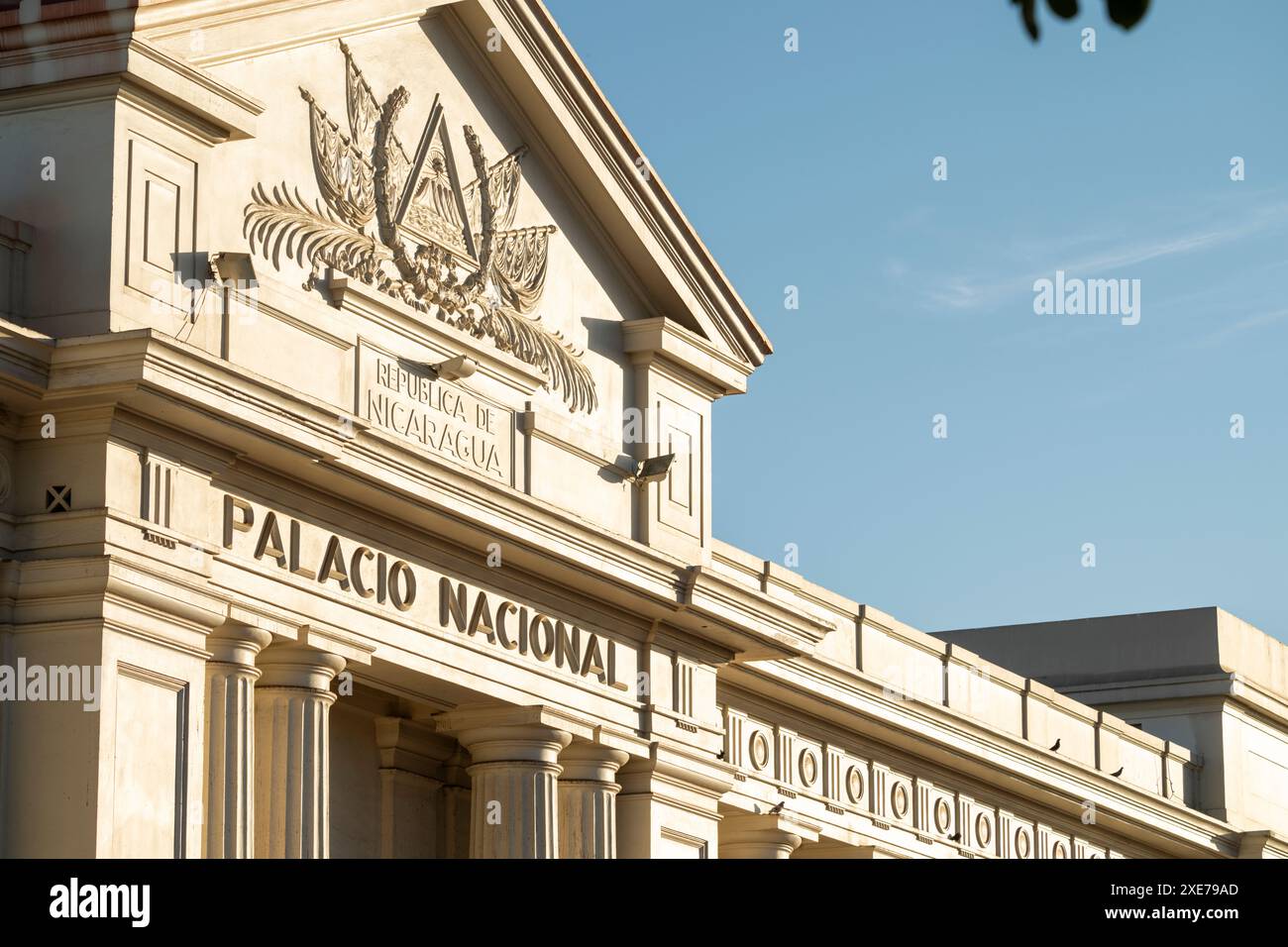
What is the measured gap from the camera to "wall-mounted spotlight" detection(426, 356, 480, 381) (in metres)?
22.7

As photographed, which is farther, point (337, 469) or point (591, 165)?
point (591, 165)

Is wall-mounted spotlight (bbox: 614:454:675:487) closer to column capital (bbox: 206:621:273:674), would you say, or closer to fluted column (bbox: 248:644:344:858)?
fluted column (bbox: 248:644:344:858)

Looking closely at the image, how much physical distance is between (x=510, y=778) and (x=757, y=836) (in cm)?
603

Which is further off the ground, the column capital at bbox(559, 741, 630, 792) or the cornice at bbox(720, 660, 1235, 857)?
the cornice at bbox(720, 660, 1235, 857)

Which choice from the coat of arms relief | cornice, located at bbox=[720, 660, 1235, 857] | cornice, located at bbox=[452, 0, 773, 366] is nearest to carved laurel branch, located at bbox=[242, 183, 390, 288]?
the coat of arms relief

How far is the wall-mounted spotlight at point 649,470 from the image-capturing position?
25.6 meters

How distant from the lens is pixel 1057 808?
35375 mm

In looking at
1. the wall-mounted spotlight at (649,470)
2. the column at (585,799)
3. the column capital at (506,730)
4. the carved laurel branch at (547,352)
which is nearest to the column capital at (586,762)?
the column at (585,799)

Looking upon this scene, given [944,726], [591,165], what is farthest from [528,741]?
[944,726]

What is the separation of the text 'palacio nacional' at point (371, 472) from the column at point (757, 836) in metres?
0.06

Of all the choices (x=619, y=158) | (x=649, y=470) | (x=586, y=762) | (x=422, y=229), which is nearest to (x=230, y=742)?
(x=422, y=229)

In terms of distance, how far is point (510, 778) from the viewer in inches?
939

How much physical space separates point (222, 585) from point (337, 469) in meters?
1.36
